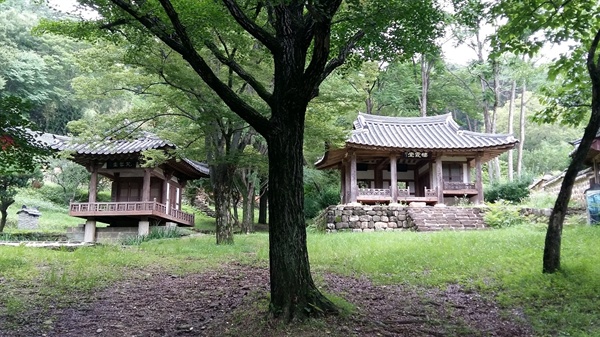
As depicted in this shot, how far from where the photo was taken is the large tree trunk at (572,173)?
6559 millimetres

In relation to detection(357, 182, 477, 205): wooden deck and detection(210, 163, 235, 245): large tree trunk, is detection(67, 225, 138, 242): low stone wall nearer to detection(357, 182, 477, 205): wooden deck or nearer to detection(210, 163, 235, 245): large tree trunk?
detection(210, 163, 235, 245): large tree trunk

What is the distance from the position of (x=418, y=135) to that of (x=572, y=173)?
1484cm

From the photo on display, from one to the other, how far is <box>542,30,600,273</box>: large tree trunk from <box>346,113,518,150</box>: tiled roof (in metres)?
12.0

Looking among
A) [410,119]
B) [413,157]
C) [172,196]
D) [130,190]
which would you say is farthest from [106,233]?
[410,119]

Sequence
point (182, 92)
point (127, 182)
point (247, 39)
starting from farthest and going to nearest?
1. point (127, 182)
2. point (182, 92)
3. point (247, 39)

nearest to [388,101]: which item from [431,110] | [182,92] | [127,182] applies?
[431,110]

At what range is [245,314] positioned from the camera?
18.2 feet

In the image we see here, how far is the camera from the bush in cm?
2247

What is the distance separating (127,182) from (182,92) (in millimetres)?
11972

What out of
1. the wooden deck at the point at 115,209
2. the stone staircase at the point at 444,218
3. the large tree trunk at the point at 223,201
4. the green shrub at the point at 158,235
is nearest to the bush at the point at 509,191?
the stone staircase at the point at 444,218

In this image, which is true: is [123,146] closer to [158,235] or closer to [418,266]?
[158,235]

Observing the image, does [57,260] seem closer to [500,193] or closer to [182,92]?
[182,92]

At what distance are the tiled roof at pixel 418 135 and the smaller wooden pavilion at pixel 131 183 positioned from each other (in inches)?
339

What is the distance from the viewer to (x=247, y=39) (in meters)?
10.4
